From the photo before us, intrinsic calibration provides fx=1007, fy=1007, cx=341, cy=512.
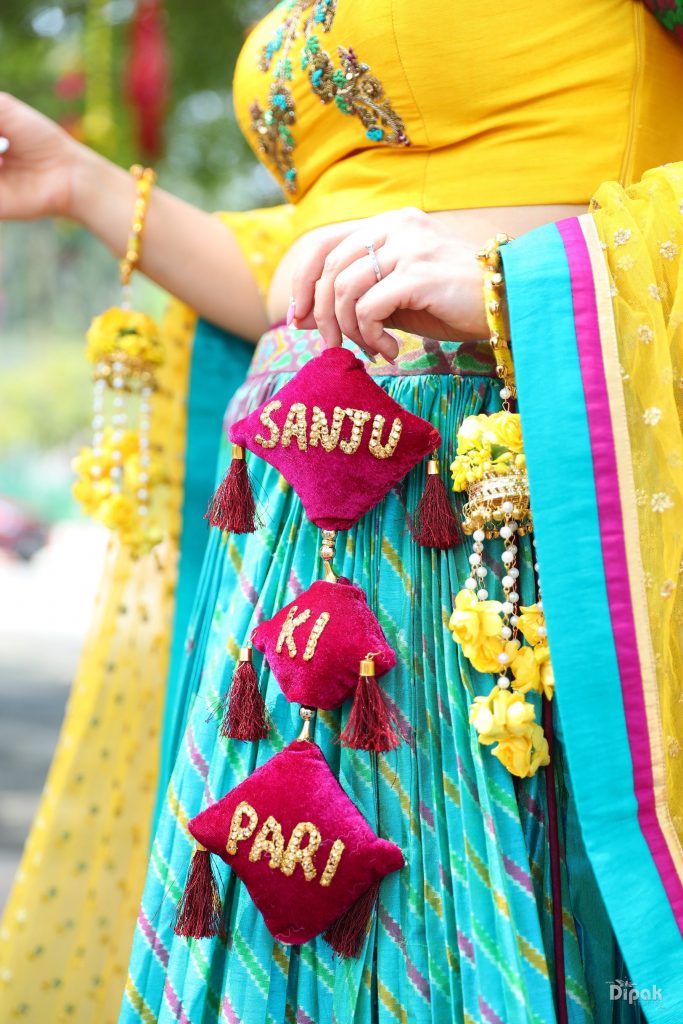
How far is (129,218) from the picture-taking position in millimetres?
1142

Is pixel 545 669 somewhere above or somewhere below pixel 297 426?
below

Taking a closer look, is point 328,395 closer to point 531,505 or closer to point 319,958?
point 531,505

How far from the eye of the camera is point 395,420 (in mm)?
737

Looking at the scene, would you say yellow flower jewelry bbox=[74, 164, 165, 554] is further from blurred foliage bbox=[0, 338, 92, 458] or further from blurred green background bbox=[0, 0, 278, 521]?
blurred foliage bbox=[0, 338, 92, 458]

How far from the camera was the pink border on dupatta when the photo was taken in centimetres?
65

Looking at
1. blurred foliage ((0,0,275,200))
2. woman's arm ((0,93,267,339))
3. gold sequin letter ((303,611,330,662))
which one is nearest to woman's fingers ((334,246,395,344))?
gold sequin letter ((303,611,330,662))

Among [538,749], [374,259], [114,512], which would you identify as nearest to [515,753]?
[538,749]

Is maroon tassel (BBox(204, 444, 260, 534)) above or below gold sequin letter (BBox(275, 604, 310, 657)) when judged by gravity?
above

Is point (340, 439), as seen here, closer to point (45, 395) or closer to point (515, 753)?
point (515, 753)

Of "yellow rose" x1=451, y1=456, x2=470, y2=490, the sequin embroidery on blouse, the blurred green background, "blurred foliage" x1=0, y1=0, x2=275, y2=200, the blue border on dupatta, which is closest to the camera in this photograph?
the blue border on dupatta

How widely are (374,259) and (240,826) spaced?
0.41 m

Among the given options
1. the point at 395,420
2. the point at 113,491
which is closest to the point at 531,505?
the point at 395,420

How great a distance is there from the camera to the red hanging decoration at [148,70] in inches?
115

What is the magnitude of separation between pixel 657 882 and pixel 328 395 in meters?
0.40
